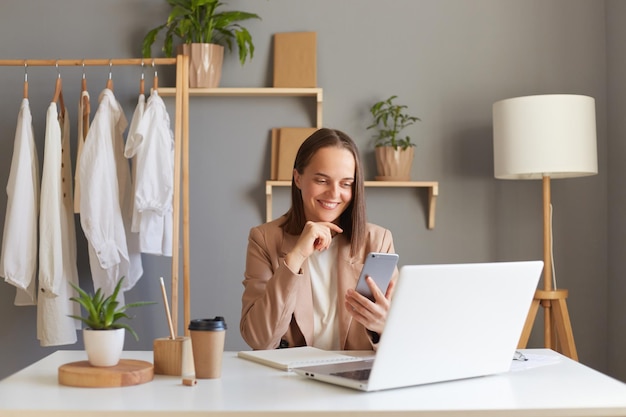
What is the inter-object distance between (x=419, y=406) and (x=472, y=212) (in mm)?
2595

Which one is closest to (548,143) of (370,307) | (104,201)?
(370,307)

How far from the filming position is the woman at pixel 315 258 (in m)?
2.13

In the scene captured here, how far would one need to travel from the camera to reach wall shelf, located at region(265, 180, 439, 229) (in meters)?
3.67

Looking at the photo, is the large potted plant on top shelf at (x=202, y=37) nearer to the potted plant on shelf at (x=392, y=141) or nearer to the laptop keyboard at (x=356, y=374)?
the potted plant on shelf at (x=392, y=141)

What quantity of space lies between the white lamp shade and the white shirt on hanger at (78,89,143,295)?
5.44ft

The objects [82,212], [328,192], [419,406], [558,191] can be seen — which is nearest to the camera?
[419,406]

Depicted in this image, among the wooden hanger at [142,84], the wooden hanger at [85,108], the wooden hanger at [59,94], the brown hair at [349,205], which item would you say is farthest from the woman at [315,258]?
the wooden hanger at [59,94]

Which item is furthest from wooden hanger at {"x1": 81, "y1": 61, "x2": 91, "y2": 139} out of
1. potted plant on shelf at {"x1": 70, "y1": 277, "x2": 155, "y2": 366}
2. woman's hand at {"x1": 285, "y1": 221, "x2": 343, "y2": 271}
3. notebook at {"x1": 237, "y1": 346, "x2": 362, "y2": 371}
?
potted plant on shelf at {"x1": 70, "y1": 277, "x2": 155, "y2": 366}

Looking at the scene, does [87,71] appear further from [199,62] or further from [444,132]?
[444,132]

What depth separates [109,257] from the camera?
3336mm

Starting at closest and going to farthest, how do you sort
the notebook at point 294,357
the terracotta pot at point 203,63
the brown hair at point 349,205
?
the notebook at point 294,357, the brown hair at point 349,205, the terracotta pot at point 203,63

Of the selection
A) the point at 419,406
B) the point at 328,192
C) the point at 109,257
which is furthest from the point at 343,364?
the point at 109,257

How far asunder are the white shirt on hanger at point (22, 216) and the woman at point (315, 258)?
1475mm

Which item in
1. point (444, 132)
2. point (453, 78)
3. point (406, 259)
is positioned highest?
point (453, 78)
